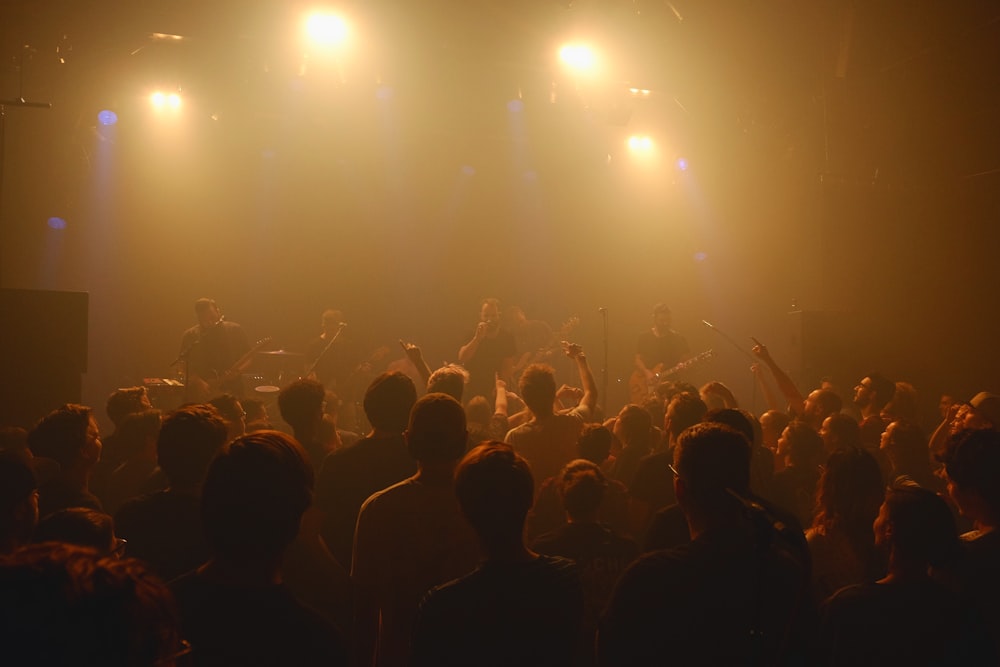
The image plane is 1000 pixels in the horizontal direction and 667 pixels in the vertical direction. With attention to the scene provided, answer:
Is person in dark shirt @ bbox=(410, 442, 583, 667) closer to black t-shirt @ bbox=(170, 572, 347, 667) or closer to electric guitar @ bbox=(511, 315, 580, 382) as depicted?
black t-shirt @ bbox=(170, 572, 347, 667)

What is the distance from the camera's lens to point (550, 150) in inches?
571

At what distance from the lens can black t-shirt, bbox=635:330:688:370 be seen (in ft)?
38.3

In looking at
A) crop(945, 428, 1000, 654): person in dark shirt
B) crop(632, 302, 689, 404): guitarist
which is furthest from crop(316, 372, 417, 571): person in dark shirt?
crop(632, 302, 689, 404): guitarist

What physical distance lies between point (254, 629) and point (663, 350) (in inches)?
410

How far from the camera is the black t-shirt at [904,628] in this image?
222 cm

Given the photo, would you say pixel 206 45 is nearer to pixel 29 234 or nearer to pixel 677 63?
pixel 29 234

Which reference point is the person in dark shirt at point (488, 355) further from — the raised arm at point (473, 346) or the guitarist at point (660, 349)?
the guitarist at point (660, 349)

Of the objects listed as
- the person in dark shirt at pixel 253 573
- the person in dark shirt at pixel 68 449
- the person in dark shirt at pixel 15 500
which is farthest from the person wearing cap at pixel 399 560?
the person in dark shirt at pixel 68 449

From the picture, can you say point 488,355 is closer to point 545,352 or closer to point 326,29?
point 545,352

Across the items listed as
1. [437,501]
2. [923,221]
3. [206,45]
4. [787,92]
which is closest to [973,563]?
[437,501]

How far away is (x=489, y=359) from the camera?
999cm

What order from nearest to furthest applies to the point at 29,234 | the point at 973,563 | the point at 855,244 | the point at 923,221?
the point at 973,563, the point at 923,221, the point at 855,244, the point at 29,234

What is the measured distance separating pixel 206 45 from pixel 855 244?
9624 millimetres

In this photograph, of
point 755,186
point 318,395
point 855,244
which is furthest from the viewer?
point 755,186
